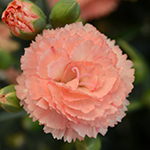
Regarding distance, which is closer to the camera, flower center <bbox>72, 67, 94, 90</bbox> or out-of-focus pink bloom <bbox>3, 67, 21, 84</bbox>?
flower center <bbox>72, 67, 94, 90</bbox>

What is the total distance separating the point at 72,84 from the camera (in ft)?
2.06

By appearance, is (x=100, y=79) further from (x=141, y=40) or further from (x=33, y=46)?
(x=141, y=40)

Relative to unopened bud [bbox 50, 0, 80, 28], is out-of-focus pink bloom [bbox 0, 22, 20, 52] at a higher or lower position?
lower

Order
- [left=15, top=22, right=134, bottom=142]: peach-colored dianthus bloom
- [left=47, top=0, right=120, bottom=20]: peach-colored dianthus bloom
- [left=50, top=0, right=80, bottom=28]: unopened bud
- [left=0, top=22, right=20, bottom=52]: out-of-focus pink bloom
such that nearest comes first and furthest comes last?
[left=15, top=22, right=134, bottom=142]: peach-colored dianthus bloom → [left=50, top=0, right=80, bottom=28]: unopened bud → [left=0, top=22, right=20, bottom=52]: out-of-focus pink bloom → [left=47, top=0, right=120, bottom=20]: peach-colored dianthus bloom

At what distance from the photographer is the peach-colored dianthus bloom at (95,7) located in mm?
1076

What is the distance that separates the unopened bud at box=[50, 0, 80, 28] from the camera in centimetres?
71

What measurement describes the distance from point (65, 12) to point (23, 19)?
0.14 meters

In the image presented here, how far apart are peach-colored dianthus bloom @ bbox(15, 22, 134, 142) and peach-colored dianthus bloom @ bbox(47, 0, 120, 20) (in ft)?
1.52

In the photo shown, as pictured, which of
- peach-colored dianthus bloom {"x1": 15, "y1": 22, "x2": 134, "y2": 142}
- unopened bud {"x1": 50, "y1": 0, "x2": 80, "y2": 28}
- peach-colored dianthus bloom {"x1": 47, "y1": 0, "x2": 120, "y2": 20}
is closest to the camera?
peach-colored dianthus bloom {"x1": 15, "y1": 22, "x2": 134, "y2": 142}

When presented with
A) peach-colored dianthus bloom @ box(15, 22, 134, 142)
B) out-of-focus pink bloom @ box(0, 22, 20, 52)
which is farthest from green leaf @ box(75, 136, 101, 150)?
out-of-focus pink bloom @ box(0, 22, 20, 52)

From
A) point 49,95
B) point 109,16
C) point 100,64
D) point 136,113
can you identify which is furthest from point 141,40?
point 49,95

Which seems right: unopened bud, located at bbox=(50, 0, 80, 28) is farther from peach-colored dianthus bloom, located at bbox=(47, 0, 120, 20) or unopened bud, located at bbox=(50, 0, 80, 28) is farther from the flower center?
peach-colored dianthus bloom, located at bbox=(47, 0, 120, 20)

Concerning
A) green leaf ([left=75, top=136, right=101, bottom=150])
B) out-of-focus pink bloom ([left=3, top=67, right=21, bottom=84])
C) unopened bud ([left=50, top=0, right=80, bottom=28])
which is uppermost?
unopened bud ([left=50, top=0, right=80, bottom=28])

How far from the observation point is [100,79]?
0.63 meters
